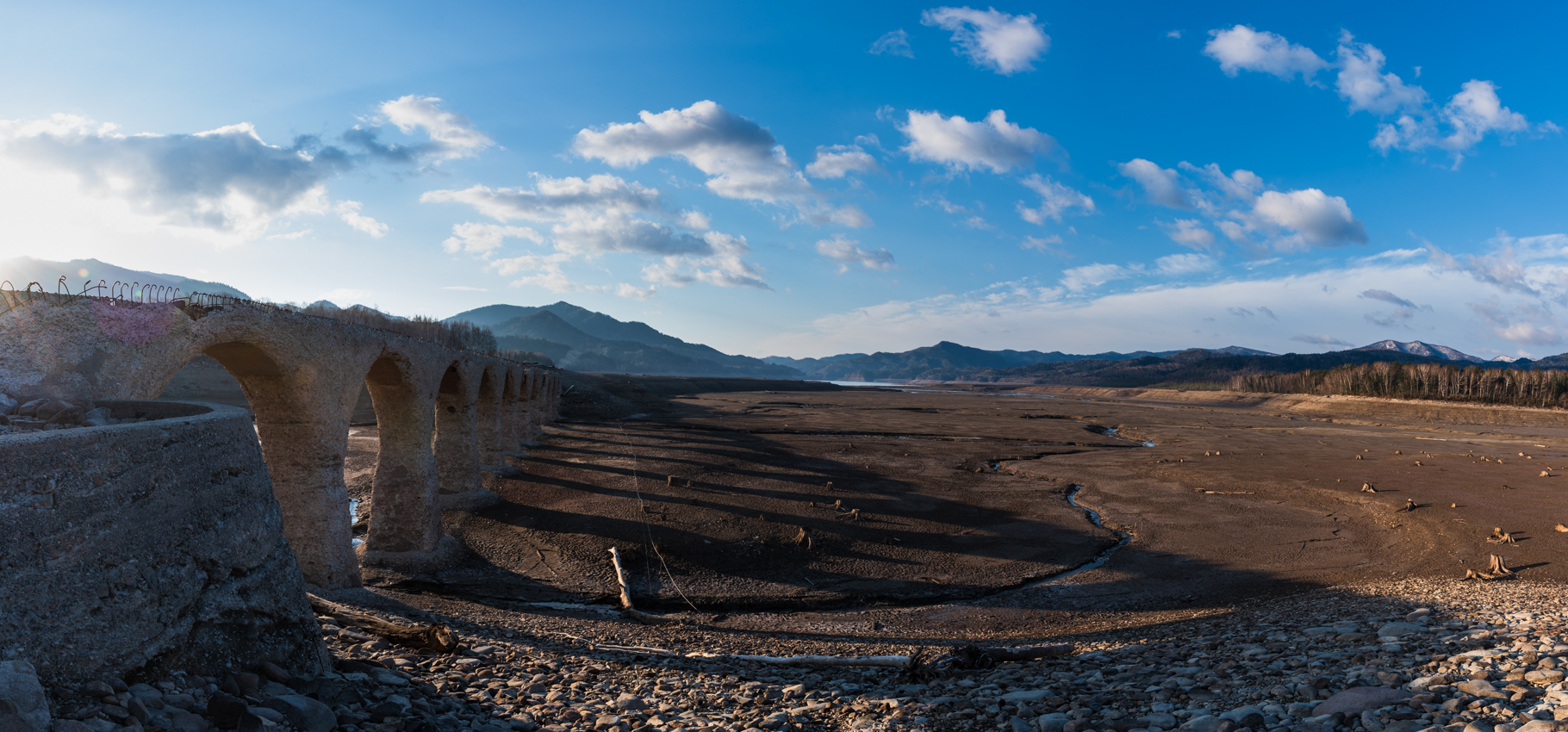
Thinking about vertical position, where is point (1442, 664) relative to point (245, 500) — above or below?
below

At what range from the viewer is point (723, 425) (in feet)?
174

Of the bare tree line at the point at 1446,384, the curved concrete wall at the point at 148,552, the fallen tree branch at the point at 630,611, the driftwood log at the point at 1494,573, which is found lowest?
the fallen tree branch at the point at 630,611

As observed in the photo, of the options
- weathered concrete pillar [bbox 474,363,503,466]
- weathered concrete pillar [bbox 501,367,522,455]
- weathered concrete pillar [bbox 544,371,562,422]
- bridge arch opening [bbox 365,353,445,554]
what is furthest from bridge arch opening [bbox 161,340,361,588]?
weathered concrete pillar [bbox 544,371,562,422]

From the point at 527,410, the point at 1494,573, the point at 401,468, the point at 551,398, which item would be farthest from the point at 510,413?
the point at 1494,573

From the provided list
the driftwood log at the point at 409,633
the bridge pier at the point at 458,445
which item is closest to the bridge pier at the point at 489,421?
the bridge pier at the point at 458,445

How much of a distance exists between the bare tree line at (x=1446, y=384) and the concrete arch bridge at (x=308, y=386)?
350 ft

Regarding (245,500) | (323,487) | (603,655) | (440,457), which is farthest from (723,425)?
(245,500)

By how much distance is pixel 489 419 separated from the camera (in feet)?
94.5

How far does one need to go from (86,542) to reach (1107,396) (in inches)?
5647

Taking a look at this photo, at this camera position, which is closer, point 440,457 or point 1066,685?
point 1066,685

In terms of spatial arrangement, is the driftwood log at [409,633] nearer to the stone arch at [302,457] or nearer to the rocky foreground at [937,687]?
the rocky foreground at [937,687]

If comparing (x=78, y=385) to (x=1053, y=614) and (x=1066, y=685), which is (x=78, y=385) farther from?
(x=1053, y=614)

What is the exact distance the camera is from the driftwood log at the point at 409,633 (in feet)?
27.9

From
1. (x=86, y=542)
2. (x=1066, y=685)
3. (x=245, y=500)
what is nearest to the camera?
(x=86, y=542)
